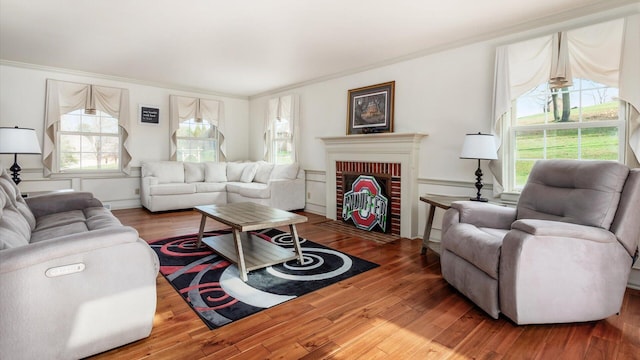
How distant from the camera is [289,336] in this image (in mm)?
1808

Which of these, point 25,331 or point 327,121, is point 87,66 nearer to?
point 327,121

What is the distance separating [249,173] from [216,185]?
67 cm

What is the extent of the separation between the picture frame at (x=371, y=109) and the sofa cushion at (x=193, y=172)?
3033 mm

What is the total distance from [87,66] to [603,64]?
6205mm

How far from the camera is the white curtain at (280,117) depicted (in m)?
5.80

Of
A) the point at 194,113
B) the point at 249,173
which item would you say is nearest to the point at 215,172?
the point at 249,173

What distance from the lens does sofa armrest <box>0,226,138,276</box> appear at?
1356 mm

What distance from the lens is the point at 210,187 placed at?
229 inches

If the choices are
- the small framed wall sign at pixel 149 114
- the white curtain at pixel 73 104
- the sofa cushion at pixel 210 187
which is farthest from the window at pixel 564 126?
the white curtain at pixel 73 104

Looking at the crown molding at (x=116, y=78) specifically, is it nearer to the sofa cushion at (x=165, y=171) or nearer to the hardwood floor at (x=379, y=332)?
the sofa cushion at (x=165, y=171)

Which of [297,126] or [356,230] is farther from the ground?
[297,126]

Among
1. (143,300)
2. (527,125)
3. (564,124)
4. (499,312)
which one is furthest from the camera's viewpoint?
(527,125)

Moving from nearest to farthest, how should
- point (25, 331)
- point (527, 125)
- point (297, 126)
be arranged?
point (25, 331)
point (527, 125)
point (297, 126)

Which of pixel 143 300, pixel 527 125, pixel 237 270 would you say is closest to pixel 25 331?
pixel 143 300
